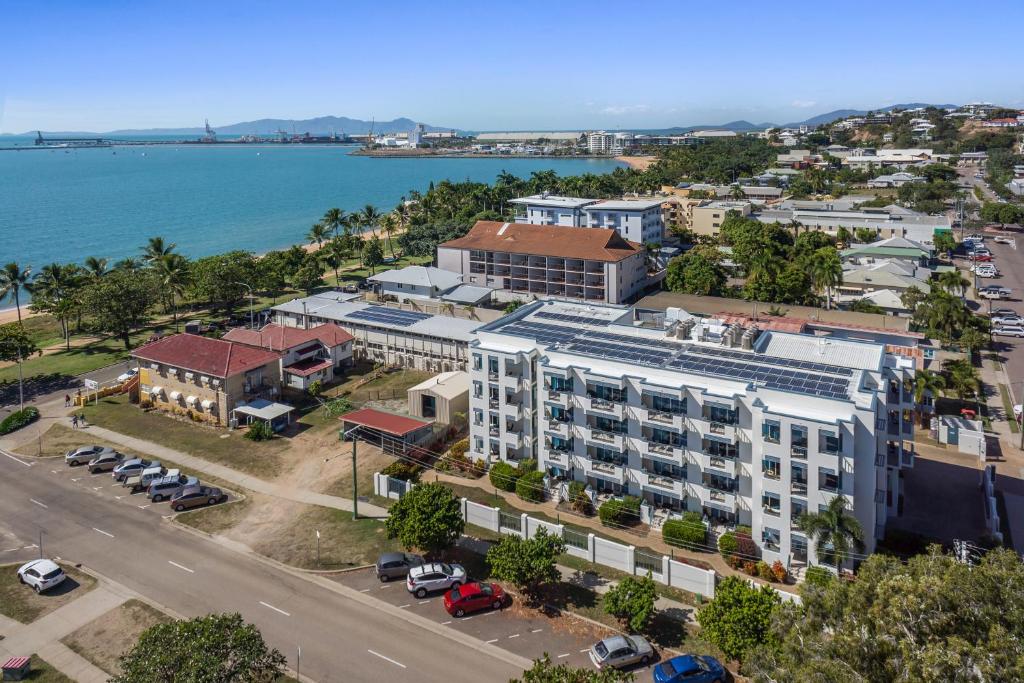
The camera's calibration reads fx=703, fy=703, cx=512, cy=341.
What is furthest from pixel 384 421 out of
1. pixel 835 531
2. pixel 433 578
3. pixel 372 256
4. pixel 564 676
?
pixel 372 256

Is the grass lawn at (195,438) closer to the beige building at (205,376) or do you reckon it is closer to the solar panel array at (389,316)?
the beige building at (205,376)

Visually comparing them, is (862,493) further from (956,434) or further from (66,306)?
(66,306)

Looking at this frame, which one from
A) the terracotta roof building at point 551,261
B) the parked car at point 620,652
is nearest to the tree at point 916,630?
the parked car at point 620,652

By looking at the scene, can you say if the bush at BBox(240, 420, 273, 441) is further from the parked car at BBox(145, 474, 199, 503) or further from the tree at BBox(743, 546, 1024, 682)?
the tree at BBox(743, 546, 1024, 682)

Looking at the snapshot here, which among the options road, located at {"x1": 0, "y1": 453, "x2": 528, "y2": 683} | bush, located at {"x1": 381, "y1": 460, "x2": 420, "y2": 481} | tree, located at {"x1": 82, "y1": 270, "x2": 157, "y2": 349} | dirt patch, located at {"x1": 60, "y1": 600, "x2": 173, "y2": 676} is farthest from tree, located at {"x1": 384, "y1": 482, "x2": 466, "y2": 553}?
tree, located at {"x1": 82, "y1": 270, "x2": 157, "y2": 349}

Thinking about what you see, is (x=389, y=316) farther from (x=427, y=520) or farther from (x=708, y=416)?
(x=708, y=416)

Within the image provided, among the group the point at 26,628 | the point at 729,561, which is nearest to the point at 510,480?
the point at 729,561
